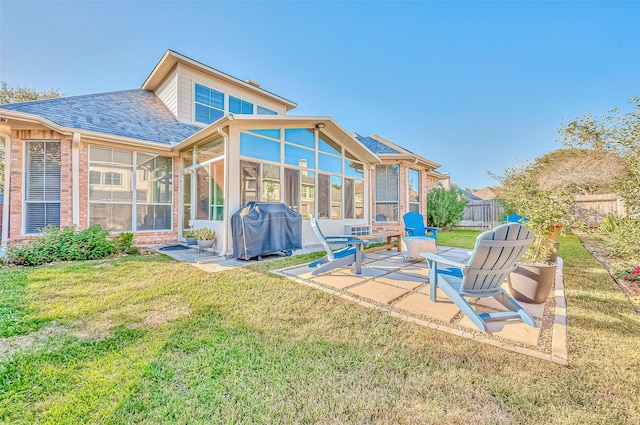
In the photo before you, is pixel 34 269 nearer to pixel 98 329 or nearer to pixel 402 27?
pixel 98 329

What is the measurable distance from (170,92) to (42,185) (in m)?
5.48

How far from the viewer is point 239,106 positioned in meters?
11.2

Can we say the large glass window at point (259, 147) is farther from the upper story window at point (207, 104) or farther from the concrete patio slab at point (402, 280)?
the upper story window at point (207, 104)

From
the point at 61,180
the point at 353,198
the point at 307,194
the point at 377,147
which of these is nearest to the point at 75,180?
the point at 61,180

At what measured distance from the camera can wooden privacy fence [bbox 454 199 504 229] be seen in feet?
52.4

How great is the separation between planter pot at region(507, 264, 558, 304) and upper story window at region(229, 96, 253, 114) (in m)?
11.0

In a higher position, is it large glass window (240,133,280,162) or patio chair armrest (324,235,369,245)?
large glass window (240,133,280,162)

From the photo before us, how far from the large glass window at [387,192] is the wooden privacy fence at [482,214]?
688cm

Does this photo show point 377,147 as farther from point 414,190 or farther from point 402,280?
point 402,280

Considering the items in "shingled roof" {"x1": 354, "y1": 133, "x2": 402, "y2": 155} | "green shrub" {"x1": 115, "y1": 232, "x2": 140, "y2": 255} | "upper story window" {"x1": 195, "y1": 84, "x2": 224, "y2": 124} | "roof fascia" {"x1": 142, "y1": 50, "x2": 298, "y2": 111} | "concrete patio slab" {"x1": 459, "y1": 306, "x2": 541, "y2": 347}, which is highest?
"roof fascia" {"x1": 142, "y1": 50, "x2": 298, "y2": 111}

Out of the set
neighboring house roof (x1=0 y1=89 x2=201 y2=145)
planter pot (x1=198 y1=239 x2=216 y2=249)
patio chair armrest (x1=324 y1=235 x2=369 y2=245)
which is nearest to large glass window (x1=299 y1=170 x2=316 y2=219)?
planter pot (x1=198 y1=239 x2=216 y2=249)

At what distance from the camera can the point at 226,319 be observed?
9.41 ft

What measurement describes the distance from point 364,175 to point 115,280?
817 centimetres

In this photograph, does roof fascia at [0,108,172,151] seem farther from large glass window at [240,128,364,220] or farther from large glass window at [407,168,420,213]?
large glass window at [407,168,420,213]
